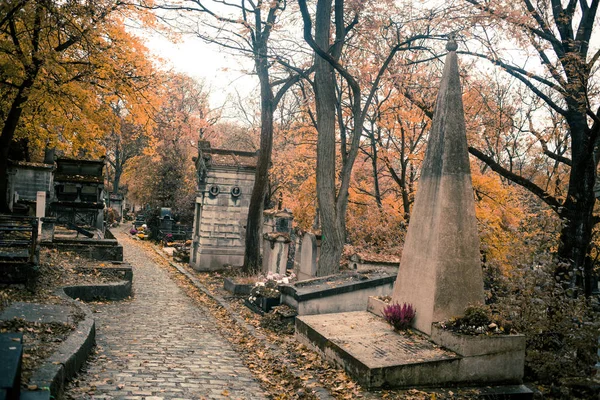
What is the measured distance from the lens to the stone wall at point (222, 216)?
19.5 m

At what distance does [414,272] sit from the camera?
25.1 feet

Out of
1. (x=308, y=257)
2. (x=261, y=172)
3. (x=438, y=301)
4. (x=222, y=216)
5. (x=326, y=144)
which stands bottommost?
(x=308, y=257)

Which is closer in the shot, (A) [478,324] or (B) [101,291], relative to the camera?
(A) [478,324]

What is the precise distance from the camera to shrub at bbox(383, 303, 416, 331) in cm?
751

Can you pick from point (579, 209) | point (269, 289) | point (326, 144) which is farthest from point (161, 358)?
point (579, 209)

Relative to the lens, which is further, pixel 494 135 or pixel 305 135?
pixel 305 135

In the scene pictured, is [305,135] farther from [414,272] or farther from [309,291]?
[414,272]

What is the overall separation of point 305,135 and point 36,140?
38.2 ft

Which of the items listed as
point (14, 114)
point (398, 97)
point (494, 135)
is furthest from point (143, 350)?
point (398, 97)

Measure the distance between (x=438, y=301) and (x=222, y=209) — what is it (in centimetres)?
1348

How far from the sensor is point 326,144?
477 inches

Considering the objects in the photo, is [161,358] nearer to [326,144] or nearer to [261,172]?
[326,144]

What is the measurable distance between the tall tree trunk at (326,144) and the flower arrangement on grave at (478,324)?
545 centimetres

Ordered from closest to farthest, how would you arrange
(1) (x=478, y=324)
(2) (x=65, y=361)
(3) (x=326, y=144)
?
1. (2) (x=65, y=361)
2. (1) (x=478, y=324)
3. (3) (x=326, y=144)
